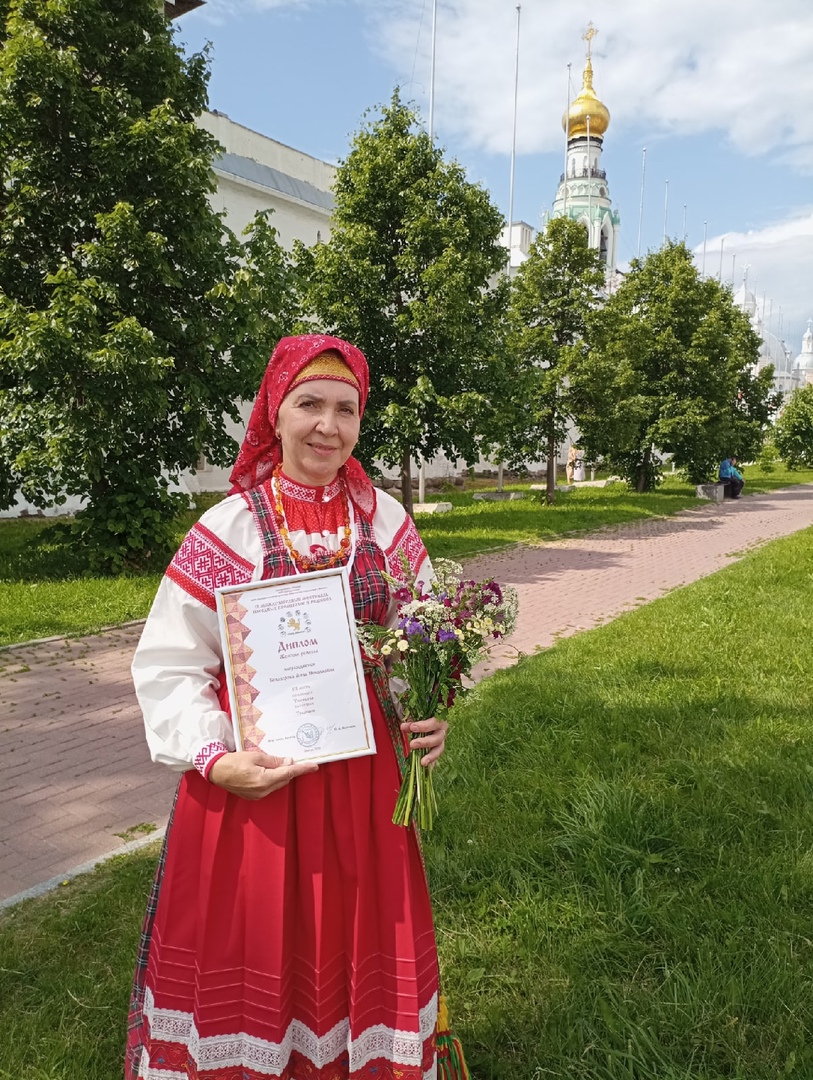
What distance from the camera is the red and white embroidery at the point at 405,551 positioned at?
2051 mm

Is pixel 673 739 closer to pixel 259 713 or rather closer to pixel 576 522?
pixel 259 713

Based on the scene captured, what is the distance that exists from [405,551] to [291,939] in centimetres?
100

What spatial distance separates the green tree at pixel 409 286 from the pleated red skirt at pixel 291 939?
10660mm

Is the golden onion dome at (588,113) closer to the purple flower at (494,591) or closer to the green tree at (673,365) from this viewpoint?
the green tree at (673,365)

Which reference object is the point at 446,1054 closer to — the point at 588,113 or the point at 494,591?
the point at 494,591

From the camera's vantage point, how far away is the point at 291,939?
1.84m

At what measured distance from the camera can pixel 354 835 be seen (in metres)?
1.86

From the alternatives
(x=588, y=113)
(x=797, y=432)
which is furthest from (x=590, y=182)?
(x=797, y=432)

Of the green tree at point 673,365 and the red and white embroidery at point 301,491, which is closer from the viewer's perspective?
the red and white embroidery at point 301,491

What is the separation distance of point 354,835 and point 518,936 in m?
1.46

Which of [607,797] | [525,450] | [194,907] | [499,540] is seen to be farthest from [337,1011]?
[525,450]

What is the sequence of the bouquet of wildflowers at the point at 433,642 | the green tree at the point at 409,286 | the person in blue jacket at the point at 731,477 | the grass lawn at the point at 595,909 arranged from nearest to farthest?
the bouquet of wildflowers at the point at 433,642 < the grass lawn at the point at 595,909 < the green tree at the point at 409,286 < the person in blue jacket at the point at 731,477

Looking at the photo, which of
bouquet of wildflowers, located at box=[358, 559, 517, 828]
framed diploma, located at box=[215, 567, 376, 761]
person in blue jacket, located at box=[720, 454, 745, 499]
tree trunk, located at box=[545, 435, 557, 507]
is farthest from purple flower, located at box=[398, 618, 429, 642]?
person in blue jacket, located at box=[720, 454, 745, 499]

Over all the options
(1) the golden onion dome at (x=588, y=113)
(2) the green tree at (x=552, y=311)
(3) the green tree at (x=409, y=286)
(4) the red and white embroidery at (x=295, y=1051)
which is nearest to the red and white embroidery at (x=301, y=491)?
(4) the red and white embroidery at (x=295, y=1051)
